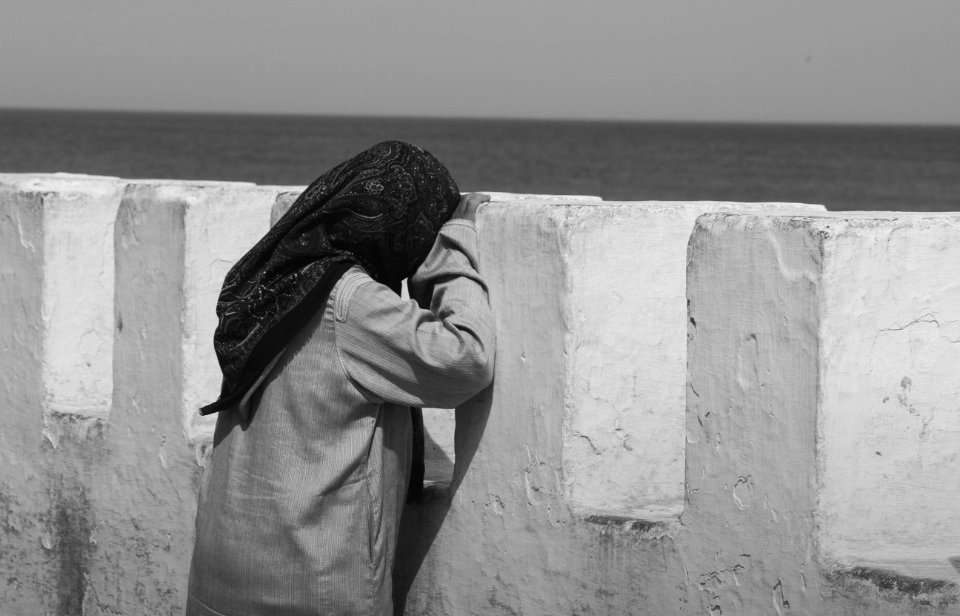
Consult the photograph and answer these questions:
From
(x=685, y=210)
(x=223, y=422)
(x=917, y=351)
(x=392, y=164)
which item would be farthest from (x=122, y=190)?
(x=917, y=351)

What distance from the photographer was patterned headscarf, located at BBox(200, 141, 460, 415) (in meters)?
2.58

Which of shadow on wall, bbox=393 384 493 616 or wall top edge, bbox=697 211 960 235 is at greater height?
wall top edge, bbox=697 211 960 235

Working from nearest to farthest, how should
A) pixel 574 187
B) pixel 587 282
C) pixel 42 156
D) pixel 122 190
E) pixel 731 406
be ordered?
1. pixel 731 406
2. pixel 587 282
3. pixel 122 190
4. pixel 574 187
5. pixel 42 156

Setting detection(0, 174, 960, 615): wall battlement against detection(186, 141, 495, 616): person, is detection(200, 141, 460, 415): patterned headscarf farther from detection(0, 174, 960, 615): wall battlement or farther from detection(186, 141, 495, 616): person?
detection(0, 174, 960, 615): wall battlement

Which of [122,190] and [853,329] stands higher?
[122,190]

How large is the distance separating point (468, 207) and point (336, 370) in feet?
1.63

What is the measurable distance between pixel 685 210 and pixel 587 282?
0.39 meters

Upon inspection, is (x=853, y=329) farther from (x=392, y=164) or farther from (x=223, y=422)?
(x=223, y=422)

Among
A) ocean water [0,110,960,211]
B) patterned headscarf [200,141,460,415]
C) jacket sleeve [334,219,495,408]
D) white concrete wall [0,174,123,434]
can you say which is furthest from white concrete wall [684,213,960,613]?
ocean water [0,110,960,211]

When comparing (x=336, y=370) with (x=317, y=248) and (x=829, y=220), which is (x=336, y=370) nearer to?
(x=317, y=248)

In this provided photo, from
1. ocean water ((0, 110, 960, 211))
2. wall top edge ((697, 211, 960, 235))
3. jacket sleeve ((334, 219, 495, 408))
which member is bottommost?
jacket sleeve ((334, 219, 495, 408))

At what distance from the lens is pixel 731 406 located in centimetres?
254

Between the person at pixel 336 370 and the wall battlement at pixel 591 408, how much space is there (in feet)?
0.69

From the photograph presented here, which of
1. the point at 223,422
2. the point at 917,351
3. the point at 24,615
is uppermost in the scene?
the point at 917,351
